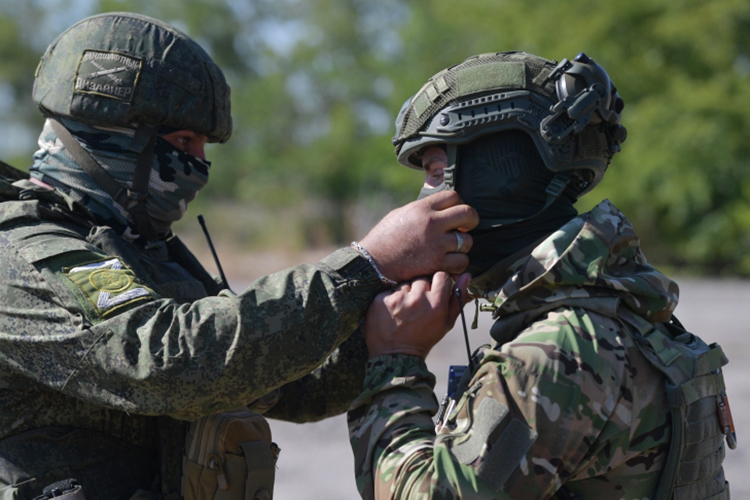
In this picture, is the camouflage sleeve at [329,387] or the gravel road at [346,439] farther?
the gravel road at [346,439]

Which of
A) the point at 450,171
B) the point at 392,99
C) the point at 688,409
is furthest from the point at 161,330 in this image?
the point at 392,99

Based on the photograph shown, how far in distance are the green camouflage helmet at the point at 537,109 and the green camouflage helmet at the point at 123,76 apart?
1149 mm

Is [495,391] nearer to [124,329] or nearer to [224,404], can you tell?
[224,404]

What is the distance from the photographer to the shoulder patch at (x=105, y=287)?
2.51 m

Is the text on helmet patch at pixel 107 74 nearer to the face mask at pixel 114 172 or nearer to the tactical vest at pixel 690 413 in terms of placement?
the face mask at pixel 114 172

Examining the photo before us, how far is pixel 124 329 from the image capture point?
2451mm

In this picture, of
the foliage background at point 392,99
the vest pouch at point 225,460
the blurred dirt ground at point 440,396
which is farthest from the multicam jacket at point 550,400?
the foliage background at point 392,99

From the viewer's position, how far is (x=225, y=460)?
2.89 metres

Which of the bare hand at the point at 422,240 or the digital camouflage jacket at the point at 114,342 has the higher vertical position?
the bare hand at the point at 422,240

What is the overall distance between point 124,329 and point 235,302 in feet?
1.18

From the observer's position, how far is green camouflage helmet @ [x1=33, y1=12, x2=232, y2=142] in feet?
10.5

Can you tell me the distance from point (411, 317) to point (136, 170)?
4.76 feet

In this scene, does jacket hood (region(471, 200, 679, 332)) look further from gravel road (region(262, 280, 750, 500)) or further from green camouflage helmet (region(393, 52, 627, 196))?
gravel road (region(262, 280, 750, 500))

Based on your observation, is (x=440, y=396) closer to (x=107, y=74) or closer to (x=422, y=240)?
(x=107, y=74)
